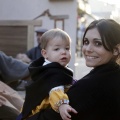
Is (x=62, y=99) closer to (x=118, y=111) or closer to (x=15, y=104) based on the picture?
(x=118, y=111)

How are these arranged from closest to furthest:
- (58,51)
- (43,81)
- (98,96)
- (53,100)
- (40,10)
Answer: (98,96)
(53,100)
(43,81)
(58,51)
(40,10)

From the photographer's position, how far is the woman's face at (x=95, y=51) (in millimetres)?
1671

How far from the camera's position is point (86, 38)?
68.4 inches

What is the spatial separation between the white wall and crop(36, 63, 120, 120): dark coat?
5.88 metres

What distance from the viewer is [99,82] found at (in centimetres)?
162

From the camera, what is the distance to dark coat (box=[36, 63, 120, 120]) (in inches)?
62.9

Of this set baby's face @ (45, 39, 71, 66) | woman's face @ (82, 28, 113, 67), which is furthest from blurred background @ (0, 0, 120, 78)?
woman's face @ (82, 28, 113, 67)

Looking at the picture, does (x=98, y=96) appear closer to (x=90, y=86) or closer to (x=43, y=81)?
(x=90, y=86)

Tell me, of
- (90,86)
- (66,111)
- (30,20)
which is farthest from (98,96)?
(30,20)

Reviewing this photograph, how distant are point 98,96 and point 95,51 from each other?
0.79 feet

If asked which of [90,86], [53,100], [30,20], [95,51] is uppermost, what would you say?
[95,51]

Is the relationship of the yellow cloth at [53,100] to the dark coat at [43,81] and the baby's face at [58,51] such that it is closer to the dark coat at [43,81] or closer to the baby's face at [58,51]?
the dark coat at [43,81]

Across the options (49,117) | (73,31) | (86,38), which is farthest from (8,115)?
(73,31)

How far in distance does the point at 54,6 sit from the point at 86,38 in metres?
6.12
